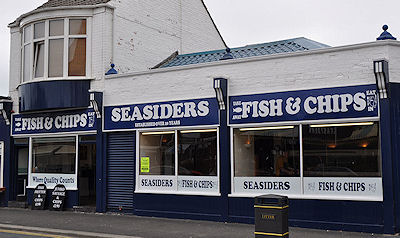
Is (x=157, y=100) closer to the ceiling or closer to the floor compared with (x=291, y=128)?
closer to the ceiling

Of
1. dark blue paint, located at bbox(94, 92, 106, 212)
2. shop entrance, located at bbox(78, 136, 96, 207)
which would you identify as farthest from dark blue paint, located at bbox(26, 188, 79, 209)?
dark blue paint, located at bbox(94, 92, 106, 212)

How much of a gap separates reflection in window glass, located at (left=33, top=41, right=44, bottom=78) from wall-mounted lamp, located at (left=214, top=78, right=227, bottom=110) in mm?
7471

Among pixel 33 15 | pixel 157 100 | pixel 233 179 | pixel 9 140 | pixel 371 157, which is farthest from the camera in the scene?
pixel 9 140

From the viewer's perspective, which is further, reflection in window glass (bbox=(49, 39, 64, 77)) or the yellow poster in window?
reflection in window glass (bbox=(49, 39, 64, 77))

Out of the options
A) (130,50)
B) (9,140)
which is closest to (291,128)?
(130,50)

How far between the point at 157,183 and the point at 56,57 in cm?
617

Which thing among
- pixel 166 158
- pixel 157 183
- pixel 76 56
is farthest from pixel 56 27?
pixel 157 183

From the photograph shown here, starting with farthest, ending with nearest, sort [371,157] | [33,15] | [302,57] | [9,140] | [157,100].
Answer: [9,140]
[33,15]
[157,100]
[302,57]
[371,157]

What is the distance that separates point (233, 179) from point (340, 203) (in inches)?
120

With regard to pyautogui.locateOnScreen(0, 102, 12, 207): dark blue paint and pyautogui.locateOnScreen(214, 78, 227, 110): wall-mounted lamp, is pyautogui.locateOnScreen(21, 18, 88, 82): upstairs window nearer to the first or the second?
pyautogui.locateOnScreen(0, 102, 12, 207): dark blue paint

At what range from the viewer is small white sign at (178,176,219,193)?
13090 mm

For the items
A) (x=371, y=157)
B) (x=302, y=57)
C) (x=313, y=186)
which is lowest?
(x=313, y=186)

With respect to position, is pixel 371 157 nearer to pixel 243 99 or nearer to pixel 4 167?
pixel 243 99

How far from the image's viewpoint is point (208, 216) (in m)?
12.9
